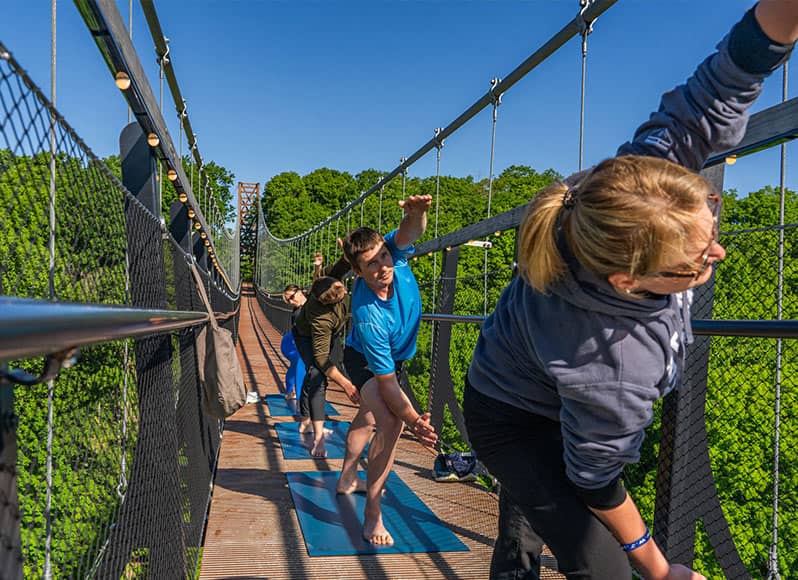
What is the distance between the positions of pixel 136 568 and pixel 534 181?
19075 mm

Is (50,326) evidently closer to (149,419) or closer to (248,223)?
(149,419)

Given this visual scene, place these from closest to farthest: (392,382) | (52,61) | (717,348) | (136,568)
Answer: (52,61), (136,568), (392,382), (717,348)

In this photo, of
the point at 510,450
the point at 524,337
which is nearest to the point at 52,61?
the point at 524,337

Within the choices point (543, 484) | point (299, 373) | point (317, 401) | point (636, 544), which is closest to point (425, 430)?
point (543, 484)

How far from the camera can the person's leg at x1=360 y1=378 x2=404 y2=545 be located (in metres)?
2.99

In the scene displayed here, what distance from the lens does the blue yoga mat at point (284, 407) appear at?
20.4 feet

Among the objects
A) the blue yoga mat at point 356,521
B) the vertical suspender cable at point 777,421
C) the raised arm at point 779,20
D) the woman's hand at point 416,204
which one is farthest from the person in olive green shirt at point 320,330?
the raised arm at point 779,20

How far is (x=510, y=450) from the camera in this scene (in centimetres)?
147

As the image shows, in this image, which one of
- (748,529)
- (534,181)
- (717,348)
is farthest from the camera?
(534,181)

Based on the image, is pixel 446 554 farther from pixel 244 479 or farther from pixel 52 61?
pixel 52 61

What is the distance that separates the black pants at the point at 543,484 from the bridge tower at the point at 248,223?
49.6 m

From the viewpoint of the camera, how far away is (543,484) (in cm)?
141

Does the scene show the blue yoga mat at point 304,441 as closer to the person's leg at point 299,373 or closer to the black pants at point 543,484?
the person's leg at point 299,373

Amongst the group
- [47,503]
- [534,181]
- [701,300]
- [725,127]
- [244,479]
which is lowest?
[244,479]
